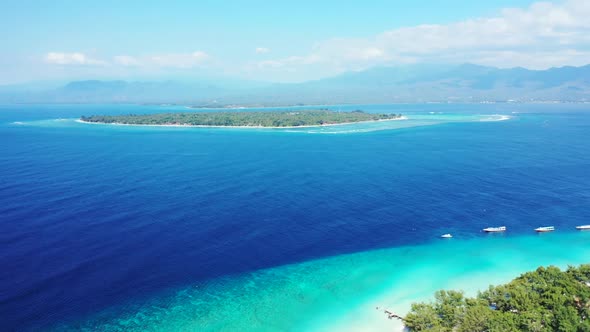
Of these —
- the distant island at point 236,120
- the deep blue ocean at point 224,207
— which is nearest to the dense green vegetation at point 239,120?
the distant island at point 236,120

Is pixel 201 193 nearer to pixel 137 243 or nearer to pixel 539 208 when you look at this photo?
pixel 137 243

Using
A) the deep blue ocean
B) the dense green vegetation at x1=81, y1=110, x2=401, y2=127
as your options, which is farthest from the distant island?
the deep blue ocean

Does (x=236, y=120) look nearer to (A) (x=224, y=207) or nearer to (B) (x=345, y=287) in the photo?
(A) (x=224, y=207)

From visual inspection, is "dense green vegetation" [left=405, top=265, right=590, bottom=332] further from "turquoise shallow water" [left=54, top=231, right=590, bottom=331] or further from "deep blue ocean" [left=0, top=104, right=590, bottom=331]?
"deep blue ocean" [left=0, top=104, right=590, bottom=331]

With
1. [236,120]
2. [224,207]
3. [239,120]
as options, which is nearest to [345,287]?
[224,207]

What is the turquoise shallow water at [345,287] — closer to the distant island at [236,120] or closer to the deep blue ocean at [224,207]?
the deep blue ocean at [224,207]

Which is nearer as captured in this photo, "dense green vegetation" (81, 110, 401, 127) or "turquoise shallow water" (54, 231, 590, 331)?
"turquoise shallow water" (54, 231, 590, 331)

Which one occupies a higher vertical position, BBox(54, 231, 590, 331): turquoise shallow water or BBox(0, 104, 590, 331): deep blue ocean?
BBox(0, 104, 590, 331): deep blue ocean
